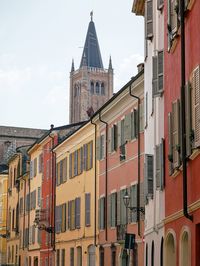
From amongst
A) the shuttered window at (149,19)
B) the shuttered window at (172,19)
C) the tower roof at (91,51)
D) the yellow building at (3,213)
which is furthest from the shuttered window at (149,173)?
the tower roof at (91,51)

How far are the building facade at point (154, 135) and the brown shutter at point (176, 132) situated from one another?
7.21 feet

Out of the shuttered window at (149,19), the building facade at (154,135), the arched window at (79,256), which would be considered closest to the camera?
the building facade at (154,135)

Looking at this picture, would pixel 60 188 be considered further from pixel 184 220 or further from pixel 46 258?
pixel 184 220

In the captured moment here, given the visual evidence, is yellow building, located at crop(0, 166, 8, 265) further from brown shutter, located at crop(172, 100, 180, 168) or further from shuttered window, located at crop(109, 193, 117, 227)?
brown shutter, located at crop(172, 100, 180, 168)

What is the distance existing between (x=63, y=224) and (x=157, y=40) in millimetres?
26542

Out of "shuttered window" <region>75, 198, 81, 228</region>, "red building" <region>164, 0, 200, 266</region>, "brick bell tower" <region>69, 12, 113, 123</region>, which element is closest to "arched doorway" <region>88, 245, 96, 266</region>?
"shuttered window" <region>75, 198, 81, 228</region>

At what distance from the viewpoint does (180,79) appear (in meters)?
15.1

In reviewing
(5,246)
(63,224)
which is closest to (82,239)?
(63,224)

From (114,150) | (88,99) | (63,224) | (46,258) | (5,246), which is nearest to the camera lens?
(114,150)

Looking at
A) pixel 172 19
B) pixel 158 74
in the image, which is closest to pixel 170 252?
pixel 158 74

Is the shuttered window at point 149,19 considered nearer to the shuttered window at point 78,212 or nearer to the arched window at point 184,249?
the arched window at point 184,249

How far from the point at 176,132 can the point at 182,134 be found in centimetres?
138

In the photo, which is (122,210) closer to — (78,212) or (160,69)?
(78,212)

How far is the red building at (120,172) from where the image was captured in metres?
28.6
